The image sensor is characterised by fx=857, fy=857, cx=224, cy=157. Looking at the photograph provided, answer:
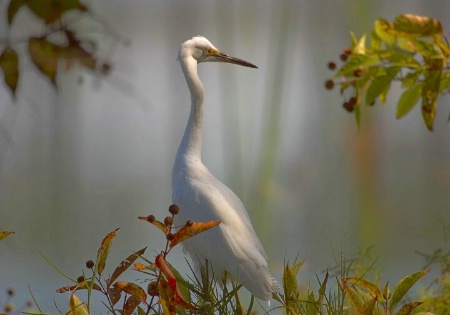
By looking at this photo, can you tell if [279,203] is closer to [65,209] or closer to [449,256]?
[65,209]

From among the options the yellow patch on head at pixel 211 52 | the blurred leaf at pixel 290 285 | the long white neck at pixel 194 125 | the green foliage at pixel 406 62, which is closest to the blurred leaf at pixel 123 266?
the blurred leaf at pixel 290 285

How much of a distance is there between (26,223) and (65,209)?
14 centimetres

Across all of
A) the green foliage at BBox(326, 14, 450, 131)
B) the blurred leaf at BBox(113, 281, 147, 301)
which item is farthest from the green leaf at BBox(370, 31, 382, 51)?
the blurred leaf at BBox(113, 281, 147, 301)

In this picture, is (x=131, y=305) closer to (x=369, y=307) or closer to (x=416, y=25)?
(x=369, y=307)

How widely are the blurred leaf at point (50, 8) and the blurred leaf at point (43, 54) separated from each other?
17 mm

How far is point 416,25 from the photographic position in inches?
29.7

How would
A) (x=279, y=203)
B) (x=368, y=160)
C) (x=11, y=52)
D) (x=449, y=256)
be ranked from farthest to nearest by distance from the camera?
1. (x=279, y=203)
2. (x=368, y=160)
3. (x=449, y=256)
4. (x=11, y=52)

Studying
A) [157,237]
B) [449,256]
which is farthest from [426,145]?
[449,256]

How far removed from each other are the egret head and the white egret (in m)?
0.02

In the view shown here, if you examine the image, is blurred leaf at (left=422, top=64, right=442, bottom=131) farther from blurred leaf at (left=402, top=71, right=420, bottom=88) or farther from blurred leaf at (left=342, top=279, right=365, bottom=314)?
blurred leaf at (left=342, top=279, right=365, bottom=314)

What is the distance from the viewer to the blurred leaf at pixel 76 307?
73 cm

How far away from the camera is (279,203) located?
2104 mm

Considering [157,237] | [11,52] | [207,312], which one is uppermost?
[11,52]

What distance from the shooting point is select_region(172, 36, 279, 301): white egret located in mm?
1110
